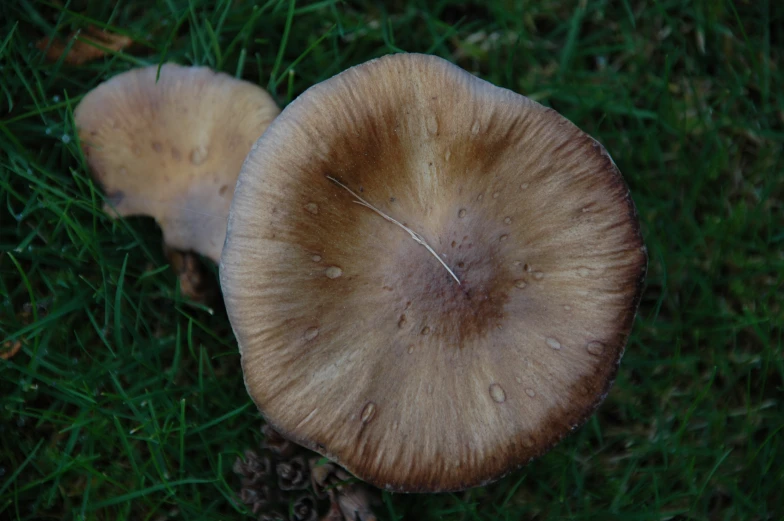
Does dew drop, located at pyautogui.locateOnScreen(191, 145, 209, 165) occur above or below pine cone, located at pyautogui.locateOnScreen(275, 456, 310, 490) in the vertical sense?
above

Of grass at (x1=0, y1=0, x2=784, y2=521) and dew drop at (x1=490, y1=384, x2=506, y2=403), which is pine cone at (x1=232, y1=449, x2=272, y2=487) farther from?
dew drop at (x1=490, y1=384, x2=506, y2=403)

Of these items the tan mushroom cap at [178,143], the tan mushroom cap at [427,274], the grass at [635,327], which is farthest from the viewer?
the grass at [635,327]

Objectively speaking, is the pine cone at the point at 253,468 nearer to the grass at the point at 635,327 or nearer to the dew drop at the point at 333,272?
the grass at the point at 635,327

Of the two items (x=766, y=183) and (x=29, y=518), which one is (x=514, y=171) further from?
(x=29, y=518)

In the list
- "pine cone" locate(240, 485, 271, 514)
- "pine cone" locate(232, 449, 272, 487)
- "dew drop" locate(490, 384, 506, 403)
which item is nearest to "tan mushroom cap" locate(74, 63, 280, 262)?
"pine cone" locate(232, 449, 272, 487)

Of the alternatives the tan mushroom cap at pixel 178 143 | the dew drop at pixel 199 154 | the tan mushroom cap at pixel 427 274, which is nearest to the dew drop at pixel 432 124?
the tan mushroom cap at pixel 427 274

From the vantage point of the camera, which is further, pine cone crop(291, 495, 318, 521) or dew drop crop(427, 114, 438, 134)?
pine cone crop(291, 495, 318, 521)

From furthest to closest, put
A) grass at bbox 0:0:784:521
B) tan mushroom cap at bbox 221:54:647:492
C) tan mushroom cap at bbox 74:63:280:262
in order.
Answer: grass at bbox 0:0:784:521 → tan mushroom cap at bbox 74:63:280:262 → tan mushroom cap at bbox 221:54:647:492

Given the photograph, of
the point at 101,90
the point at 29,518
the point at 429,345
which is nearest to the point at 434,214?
the point at 429,345
